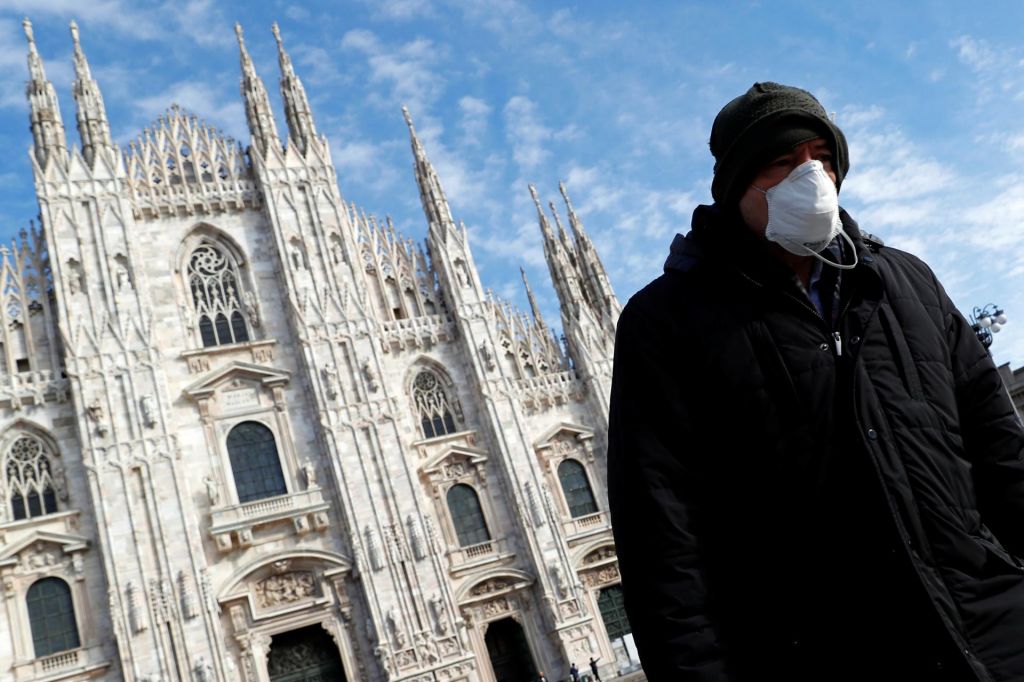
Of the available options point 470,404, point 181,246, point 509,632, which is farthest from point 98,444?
point 509,632

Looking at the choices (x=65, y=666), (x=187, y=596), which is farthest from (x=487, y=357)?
(x=65, y=666)

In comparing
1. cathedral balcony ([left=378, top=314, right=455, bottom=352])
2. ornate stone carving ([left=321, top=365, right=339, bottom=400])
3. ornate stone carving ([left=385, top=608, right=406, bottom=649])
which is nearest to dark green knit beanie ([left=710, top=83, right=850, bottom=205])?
ornate stone carving ([left=385, top=608, right=406, bottom=649])

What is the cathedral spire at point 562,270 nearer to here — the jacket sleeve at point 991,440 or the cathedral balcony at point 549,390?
the cathedral balcony at point 549,390

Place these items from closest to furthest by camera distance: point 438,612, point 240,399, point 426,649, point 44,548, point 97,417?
point 44,548 → point 97,417 → point 426,649 → point 438,612 → point 240,399

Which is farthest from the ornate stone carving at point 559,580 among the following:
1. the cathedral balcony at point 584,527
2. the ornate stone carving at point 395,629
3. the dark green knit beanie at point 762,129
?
the dark green knit beanie at point 762,129

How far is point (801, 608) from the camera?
2137 millimetres

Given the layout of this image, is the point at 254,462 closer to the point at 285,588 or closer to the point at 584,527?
the point at 285,588

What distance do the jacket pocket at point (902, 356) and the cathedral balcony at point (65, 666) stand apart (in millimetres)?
21802

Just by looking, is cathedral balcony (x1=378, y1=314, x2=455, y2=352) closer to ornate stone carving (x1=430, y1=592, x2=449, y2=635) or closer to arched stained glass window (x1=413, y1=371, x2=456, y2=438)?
arched stained glass window (x1=413, y1=371, x2=456, y2=438)

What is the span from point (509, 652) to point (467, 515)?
12.6ft

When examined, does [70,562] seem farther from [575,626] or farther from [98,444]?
[575,626]

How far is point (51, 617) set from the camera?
20531 mm

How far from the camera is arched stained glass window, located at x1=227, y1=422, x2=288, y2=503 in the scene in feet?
76.3

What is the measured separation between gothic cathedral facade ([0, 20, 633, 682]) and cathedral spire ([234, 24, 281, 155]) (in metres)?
0.09
